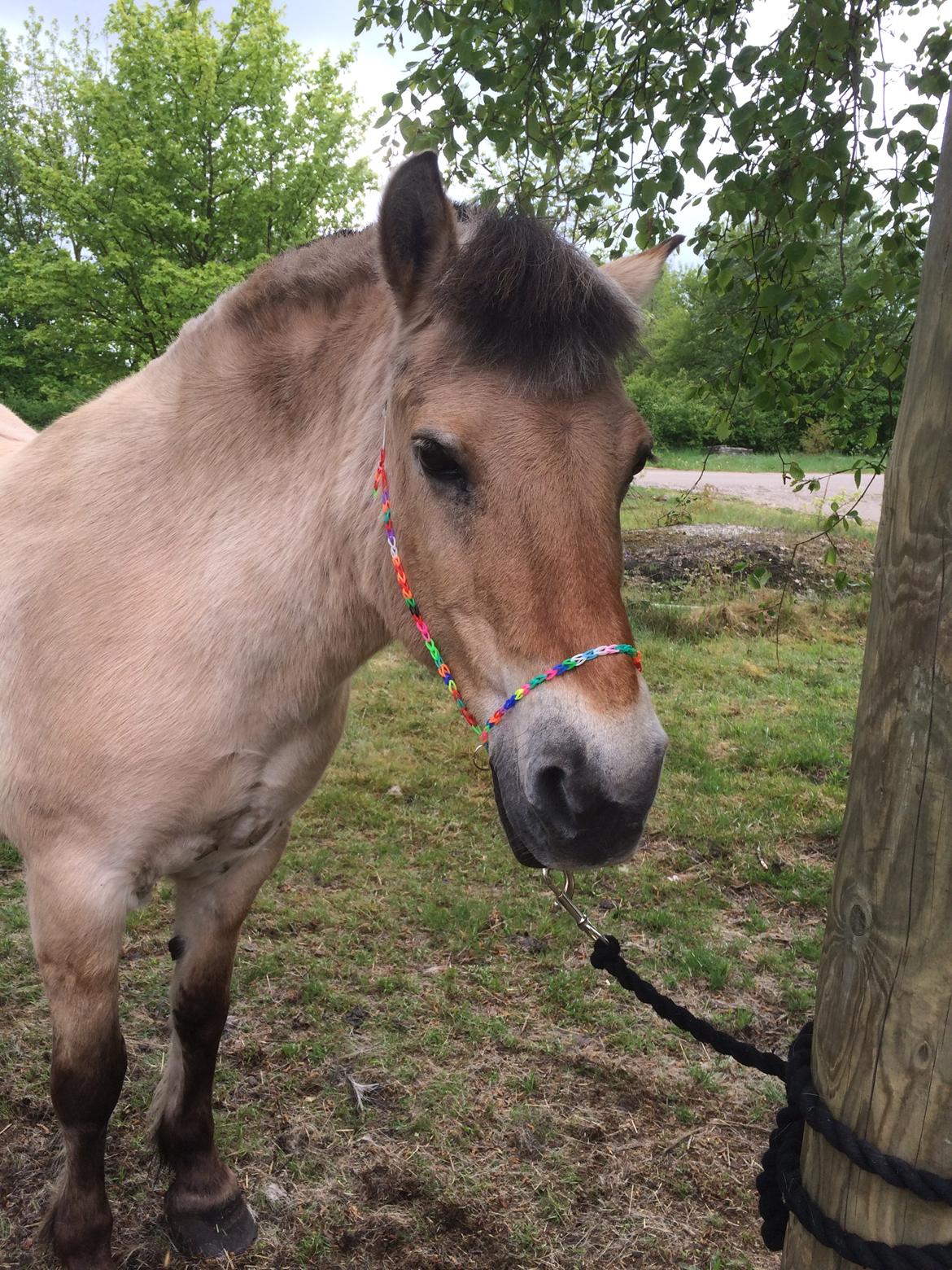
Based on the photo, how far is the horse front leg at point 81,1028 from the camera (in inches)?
77.9

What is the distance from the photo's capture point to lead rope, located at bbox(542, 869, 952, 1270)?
46.3 inches

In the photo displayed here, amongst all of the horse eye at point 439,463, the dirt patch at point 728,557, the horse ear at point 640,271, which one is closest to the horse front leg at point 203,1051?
the horse eye at point 439,463

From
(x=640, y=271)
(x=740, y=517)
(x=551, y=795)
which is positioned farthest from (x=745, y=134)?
(x=740, y=517)

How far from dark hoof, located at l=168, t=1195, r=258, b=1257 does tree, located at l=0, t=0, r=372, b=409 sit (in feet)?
37.0

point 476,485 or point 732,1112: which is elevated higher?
point 476,485

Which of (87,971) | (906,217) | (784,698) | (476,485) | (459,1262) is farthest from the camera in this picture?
(784,698)

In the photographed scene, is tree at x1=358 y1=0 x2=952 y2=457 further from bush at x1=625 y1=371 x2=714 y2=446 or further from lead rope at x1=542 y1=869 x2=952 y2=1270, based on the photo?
bush at x1=625 y1=371 x2=714 y2=446

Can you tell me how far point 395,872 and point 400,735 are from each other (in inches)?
72.5

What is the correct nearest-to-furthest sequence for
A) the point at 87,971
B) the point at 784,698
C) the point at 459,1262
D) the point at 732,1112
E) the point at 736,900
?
1. the point at 87,971
2. the point at 459,1262
3. the point at 732,1112
4. the point at 736,900
5. the point at 784,698

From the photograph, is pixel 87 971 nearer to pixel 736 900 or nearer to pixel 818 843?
pixel 736 900

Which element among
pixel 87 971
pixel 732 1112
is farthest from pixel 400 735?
pixel 87 971

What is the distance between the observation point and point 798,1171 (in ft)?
4.48

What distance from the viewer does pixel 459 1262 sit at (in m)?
2.29

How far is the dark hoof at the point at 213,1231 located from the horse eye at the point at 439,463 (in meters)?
2.23
